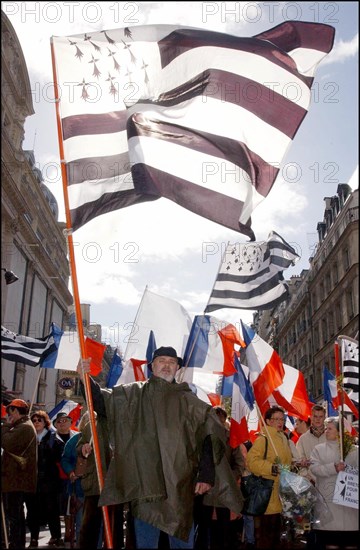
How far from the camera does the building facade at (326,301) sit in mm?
41438

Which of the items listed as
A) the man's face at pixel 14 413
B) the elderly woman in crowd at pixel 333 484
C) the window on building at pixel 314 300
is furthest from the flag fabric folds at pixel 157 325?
the window on building at pixel 314 300

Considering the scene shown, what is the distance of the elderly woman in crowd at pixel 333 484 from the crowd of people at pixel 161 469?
10mm

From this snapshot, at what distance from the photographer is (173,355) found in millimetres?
5375

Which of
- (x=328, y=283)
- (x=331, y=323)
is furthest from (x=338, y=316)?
(x=328, y=283)

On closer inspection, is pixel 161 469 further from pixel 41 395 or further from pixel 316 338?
pixel 316 338

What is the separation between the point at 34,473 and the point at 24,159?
1308 inches

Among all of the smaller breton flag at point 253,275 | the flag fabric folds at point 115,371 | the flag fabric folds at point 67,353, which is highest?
the smaller breton flag at point 253,275

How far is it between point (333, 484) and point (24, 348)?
334 inches

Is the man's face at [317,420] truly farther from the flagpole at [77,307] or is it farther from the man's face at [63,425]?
the flagpole at [77,307]

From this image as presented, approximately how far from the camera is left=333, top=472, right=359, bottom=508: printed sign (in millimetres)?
5973

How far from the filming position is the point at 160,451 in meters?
4.86

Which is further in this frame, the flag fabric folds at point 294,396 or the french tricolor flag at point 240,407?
the flag fabric folds at point 294,396

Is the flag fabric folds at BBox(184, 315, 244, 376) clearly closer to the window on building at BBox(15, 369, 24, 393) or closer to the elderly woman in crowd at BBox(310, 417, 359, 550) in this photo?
the elderly woman in crowd at BBox(310, 417, 359, 550)

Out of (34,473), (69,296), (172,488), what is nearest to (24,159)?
(69,296)
